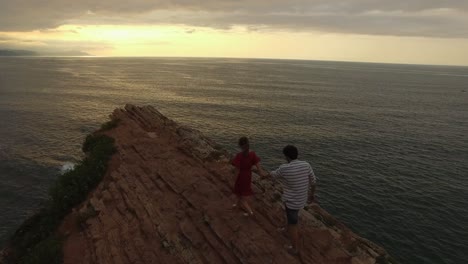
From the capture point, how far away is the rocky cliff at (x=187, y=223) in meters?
13.1

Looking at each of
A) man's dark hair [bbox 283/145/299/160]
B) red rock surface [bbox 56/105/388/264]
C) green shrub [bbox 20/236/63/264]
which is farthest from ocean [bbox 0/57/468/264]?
man's dark hair [bbox 283/145/299/160]

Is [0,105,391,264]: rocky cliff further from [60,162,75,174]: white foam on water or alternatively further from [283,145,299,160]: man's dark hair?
[60,162,75,174]: white foam on water

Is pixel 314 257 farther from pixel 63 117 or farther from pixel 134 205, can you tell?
pixel 63 117

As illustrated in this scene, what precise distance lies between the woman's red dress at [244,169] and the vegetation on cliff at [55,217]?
825 centimetres

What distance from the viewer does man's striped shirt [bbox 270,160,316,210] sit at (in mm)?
10617

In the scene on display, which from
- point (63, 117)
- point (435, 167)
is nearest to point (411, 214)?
point (435, 167)

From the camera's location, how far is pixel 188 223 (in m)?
15.1

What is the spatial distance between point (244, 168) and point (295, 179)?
2622 millimetres

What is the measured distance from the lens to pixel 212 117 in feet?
219

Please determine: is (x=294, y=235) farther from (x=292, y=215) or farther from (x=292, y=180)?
(x=292, y=180)

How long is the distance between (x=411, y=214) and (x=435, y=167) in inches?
578

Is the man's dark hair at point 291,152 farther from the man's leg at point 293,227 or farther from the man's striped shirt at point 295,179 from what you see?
the man's leg at point 293,227

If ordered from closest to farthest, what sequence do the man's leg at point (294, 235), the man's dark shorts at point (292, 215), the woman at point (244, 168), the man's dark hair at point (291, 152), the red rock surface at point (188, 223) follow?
the man's dark hair at point (291, 152) < the man's dark shorts at point (292, 215) < the man's leg at point (294, 235) < the woman at point (244, 168) < the red rock surface at point (188, 223)

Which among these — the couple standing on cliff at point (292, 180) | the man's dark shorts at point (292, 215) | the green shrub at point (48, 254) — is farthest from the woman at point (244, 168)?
the green shrub at point (48, 254)
